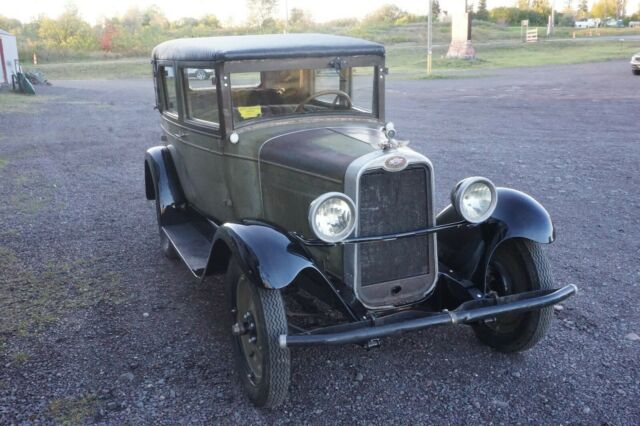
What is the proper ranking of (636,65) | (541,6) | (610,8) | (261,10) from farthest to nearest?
(610,8) → (541,6) → (261,10) → (636,65)

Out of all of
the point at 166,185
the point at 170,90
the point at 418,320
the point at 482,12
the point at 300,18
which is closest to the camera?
the point at 418,320

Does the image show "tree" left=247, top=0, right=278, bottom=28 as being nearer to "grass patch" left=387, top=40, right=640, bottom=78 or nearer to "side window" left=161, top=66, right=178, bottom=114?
"grass patch" left=387, top=40, right=640, bottom=78

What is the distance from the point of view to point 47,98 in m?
20.2

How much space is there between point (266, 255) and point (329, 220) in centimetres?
37

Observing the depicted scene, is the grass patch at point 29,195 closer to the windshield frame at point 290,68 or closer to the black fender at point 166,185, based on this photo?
the black fender at point 166,185

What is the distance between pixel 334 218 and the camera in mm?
2873

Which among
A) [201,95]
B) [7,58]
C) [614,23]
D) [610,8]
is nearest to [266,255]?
[201,95]

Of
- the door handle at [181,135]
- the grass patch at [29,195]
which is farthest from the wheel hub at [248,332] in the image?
the grass patch at [29,195]

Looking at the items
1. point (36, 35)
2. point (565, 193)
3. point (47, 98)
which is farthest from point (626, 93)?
point (36, 35)

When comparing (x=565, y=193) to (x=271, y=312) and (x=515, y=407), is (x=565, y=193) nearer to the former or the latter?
(x=515, y=407)

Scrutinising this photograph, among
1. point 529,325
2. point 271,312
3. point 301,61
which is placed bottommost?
point 529,325

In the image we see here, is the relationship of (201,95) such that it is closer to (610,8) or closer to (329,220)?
(329,220)

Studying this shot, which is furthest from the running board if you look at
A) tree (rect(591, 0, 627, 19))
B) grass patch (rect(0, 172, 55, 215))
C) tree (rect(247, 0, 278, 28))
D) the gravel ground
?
tree (rect(591, 0, 627, 19))

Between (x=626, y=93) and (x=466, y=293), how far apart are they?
15923mm
